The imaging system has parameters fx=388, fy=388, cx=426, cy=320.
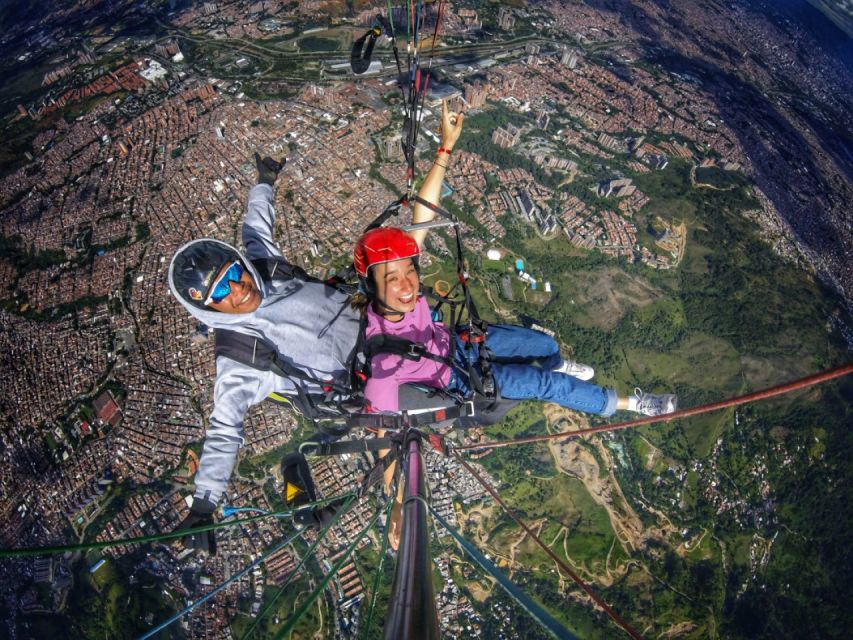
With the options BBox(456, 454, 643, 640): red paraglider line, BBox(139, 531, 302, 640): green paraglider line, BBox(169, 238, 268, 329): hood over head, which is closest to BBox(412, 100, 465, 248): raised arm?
BBox(169, 238, 268, 329): hood over head

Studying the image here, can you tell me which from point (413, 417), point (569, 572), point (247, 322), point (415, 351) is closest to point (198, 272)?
point (247, 322)

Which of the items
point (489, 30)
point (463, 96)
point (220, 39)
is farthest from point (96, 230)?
point (489, 30)

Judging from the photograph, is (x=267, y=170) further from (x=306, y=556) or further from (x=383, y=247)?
(x=306, y=556)

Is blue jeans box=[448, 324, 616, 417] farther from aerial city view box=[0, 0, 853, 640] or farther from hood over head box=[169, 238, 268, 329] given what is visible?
hood over head box=[169, 238, 268, 329]

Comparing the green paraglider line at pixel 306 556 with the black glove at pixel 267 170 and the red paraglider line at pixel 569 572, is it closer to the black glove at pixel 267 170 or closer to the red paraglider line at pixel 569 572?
the red paraglider line at pixel 569 572

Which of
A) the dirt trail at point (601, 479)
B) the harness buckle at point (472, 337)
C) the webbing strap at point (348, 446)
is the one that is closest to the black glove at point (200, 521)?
the webbing strap at point (348, 446)

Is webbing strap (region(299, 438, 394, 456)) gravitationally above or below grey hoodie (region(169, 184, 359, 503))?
below

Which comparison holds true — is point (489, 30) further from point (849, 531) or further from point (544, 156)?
point (849, 531)
